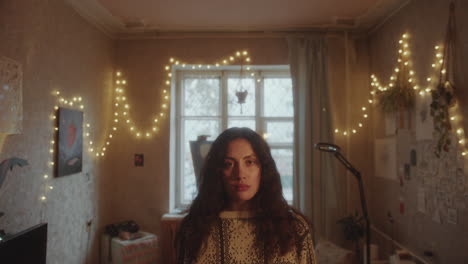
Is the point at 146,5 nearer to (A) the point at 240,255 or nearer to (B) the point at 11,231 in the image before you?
(B) the point at 11,231

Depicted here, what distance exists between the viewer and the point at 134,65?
3115 millimetres

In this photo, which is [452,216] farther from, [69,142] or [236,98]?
[69,142]

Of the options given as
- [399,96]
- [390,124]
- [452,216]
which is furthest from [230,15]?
[452,216]

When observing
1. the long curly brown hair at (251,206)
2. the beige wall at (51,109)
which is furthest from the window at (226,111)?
the long curly brown hair at (251,206)

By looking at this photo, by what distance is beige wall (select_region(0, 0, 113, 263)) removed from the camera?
5.74ft

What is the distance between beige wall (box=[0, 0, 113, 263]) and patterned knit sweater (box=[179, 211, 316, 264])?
140cm

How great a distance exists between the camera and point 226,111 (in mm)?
3338

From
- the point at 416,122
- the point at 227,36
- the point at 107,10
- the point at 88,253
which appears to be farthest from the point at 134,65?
the point at 416,122

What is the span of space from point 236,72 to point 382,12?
58.6 inches

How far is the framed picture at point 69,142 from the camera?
2188mm

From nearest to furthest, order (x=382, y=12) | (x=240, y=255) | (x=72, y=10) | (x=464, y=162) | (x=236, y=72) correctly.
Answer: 1. (x=240, y=255)
2. (x=464, y=162)
3. (x=72, y=10)
4. (x=382, y=12)
5. (x=236, y=72)

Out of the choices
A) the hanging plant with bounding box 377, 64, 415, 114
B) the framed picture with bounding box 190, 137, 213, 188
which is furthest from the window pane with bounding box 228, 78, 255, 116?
the hanging plant with bounding box 377, 64, 415, 114

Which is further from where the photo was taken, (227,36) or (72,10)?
(227,36)

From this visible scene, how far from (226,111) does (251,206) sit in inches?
94.3
